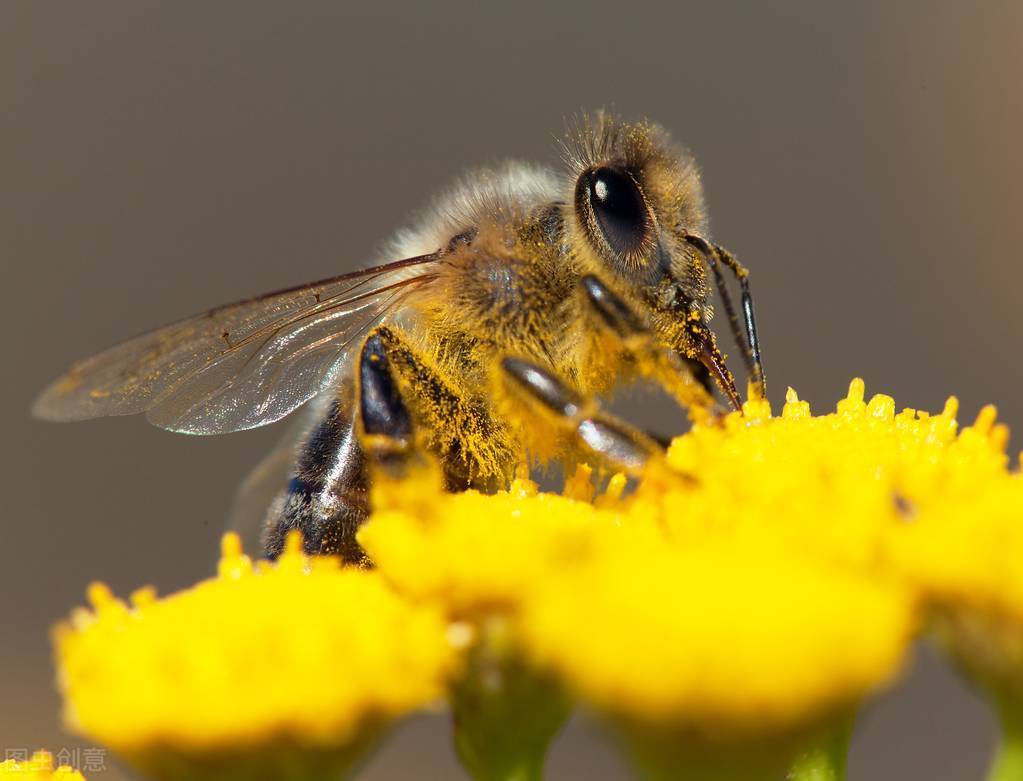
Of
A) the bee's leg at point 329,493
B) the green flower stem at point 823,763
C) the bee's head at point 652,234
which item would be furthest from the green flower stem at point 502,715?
the bee's head at point 652,234

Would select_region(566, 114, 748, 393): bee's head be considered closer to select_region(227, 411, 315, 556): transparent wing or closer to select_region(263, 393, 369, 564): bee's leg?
select_region(263, 393, 369, 564): bee's leg

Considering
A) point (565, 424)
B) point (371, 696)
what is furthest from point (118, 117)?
point (371, 696)

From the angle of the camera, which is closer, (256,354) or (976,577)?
(976,577)

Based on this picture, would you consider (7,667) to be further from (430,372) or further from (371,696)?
(371,696)

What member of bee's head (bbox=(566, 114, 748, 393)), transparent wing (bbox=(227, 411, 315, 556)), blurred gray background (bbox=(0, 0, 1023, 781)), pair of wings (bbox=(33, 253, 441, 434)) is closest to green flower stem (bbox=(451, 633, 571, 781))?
bee's head (bbox=(566, 114, 748, 393))

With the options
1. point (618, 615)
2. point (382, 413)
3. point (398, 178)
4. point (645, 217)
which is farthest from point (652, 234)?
point (398, 178)

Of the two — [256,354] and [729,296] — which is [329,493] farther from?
[729,296]

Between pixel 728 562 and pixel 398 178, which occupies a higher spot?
pixel 398 178
